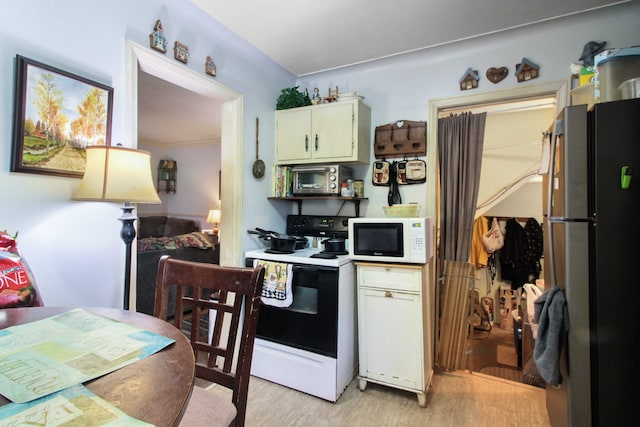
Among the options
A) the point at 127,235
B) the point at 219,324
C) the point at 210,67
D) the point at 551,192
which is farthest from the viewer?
the point at 210,67

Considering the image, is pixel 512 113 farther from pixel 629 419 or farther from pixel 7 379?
pixel 7 379

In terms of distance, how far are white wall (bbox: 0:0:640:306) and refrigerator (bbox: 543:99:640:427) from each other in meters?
1.15

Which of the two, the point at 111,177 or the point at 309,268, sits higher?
the point at 111,177

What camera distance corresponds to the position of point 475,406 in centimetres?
205

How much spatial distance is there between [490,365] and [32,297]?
3189 millimetres

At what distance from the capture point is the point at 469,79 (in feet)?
7.93

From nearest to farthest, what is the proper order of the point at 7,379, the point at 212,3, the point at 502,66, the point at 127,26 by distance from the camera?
the point at 7,379, the point at 127,26, the point at 212,3, the point at 502,66

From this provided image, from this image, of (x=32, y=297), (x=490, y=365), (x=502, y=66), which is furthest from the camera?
(x=490, y=365)

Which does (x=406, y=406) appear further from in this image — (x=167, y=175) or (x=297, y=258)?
(x=167, y=175)

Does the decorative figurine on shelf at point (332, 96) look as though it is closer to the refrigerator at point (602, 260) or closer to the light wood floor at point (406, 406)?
the refrigerator at point (602, 260)

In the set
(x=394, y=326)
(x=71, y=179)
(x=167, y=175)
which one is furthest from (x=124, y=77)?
(x=167, y=175)

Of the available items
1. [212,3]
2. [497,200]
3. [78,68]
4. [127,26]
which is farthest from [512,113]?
[78,68]

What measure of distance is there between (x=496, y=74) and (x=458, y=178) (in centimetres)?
80

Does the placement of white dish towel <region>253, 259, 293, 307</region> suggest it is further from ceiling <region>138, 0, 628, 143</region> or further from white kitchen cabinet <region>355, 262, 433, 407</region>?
ceiling <region>138, 0, 628, 143</region>
